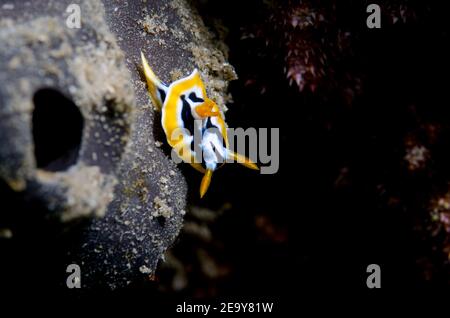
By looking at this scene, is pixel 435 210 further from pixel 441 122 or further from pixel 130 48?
pixel 130 48

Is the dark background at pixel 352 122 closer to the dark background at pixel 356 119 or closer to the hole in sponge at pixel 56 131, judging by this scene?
the dark background at pixel 356 119

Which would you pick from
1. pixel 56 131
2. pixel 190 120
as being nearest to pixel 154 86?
pixel 190 120

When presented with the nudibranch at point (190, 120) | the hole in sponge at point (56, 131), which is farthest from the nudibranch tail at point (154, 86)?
the hole in sponge at point (56, 131)

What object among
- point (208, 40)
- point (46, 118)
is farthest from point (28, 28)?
point (208, 40)

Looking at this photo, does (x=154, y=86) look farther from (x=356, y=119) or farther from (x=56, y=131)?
(x=356, y=119)

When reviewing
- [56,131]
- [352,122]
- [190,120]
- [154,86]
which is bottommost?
[56,131]

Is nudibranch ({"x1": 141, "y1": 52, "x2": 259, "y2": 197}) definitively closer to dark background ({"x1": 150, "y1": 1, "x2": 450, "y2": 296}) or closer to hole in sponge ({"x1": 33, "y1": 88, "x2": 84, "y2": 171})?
dark background ({"x1": 150, "y1": 1, "x2": 450, "y2": 296})
